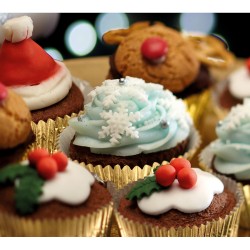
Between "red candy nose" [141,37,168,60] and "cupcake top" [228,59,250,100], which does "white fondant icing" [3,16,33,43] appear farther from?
"cupcake top" [228,59,250,100]

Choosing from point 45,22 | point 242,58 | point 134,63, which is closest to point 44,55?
point 45,22

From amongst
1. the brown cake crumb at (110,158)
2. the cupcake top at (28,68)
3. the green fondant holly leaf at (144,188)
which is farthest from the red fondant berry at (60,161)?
the brown cake crumb at (110,158)

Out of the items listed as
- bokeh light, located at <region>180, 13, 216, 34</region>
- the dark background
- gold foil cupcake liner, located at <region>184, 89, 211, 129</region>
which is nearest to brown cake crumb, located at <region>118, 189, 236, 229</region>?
the dark background

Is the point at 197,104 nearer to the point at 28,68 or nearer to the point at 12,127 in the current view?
the point at 28,68

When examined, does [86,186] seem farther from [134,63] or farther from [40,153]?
[134,63]

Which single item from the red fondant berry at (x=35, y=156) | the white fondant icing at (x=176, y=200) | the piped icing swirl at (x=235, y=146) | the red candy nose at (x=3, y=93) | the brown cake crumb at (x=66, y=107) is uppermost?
the red candy nose at (x=3, y=93)

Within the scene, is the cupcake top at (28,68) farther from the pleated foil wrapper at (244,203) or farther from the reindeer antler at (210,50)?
the reindeer antler at (210,50)

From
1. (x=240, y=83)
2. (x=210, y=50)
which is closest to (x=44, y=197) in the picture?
(x=210, y=50)
